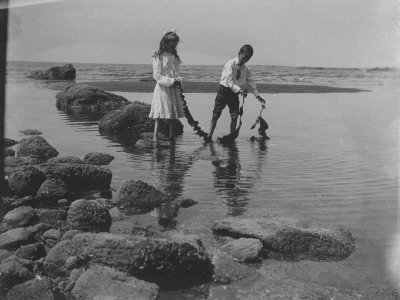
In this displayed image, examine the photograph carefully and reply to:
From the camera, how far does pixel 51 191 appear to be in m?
4.96

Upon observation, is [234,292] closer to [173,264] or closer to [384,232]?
[173,264]

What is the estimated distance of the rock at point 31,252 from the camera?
11.3 ft

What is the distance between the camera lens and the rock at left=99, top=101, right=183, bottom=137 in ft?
32.4

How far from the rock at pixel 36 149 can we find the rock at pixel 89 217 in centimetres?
281

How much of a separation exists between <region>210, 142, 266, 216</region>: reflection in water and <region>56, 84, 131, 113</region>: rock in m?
6.91

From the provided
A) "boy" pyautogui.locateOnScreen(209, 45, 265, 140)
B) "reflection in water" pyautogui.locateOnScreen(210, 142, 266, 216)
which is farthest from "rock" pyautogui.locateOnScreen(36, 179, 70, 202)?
"boy" pyautogui.locateOnScreen(209, 45, 265, 140)

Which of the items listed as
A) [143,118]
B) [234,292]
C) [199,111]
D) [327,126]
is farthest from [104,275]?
[199,111]

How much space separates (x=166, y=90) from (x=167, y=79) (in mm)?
363

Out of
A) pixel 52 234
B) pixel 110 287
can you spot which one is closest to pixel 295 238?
pixel 110 287

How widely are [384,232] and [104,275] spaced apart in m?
2.55

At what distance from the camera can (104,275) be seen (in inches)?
121

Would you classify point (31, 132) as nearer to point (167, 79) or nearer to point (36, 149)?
point (36, 149)

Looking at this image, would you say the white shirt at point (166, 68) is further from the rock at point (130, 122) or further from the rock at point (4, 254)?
the rock at point (4, 254)

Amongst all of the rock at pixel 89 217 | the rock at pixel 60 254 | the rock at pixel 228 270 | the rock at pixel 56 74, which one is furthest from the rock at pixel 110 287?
the rock at pixel 56 74
